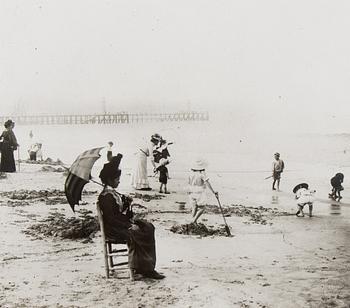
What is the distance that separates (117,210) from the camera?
21.6 feet

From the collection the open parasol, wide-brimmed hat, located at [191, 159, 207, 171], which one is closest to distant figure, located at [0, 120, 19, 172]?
wide-brimmed hat, located at [191, 159, 207, 171]

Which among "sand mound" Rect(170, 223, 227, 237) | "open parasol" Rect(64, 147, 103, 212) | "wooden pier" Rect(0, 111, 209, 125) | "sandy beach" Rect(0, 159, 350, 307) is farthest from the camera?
"wooden pier" Rect(0, 111, 209, 125)

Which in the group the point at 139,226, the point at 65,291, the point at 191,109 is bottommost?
the point at 65,291

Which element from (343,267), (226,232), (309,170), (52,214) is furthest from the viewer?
(309,170)

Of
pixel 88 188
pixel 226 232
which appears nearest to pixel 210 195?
pixel 88 188

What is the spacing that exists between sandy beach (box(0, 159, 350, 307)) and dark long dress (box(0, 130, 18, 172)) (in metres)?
2.89

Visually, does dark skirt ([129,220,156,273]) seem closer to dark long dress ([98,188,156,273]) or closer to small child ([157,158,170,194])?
dark long dress ([98,188,156,273])

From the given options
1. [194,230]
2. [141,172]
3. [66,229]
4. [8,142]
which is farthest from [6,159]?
[194,230]

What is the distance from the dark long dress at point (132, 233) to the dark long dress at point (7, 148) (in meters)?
9.91

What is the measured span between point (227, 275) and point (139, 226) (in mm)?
1437

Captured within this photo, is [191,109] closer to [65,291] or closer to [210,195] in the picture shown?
[210,195]

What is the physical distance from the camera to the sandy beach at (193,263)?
5.84 m

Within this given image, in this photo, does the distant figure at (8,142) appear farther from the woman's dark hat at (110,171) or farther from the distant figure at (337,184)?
the distant figure at (337,184)

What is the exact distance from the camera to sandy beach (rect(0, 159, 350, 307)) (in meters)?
5.84
